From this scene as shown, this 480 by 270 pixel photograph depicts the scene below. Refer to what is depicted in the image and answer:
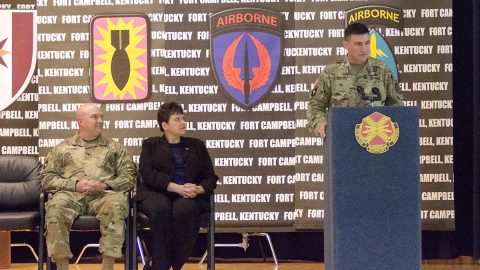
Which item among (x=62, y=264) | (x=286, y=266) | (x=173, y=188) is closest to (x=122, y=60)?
(x=173, y=188)

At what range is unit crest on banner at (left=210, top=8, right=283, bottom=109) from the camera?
585 centimetres

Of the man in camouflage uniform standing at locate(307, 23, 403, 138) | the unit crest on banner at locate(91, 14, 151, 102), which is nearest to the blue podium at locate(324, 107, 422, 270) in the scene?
the man in camouflage uniform standing at locate(307, 23, 403, 138)

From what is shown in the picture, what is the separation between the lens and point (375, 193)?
13.0ft

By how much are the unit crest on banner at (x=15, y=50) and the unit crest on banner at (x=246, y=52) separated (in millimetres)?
1436

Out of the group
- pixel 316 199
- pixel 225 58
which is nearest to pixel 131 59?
pixel 225 58

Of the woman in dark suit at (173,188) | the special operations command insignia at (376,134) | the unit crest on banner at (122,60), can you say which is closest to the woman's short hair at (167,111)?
the woman in dark suit at (173,188)

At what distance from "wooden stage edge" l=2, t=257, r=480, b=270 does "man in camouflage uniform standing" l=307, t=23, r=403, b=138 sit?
6.06 feet

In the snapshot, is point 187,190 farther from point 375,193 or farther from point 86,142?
point 375,193

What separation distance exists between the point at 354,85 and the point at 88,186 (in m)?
1.82

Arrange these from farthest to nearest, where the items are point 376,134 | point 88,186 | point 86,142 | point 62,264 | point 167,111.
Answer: point 86,142 → point 167,111 → point 88,186 → point 62,264 → point 376,134

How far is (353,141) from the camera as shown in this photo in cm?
395

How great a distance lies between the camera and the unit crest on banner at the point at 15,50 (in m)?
5.98

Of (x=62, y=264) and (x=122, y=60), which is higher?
(x=122, y=60)

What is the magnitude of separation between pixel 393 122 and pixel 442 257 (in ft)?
8.28
